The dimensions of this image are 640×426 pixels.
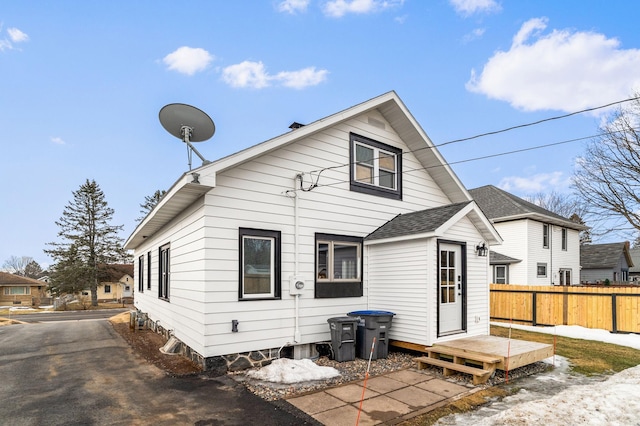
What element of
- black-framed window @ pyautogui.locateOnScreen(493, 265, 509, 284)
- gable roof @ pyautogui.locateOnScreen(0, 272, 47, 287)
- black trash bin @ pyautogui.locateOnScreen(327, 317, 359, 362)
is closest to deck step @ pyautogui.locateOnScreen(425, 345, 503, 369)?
black trash bin @ pyautogui.locateOnScreen(327, 317, 359, 362)

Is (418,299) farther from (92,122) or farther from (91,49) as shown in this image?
(92,122)

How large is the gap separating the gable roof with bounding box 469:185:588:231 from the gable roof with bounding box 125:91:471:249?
11545 millimetres

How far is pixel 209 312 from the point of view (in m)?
6.23

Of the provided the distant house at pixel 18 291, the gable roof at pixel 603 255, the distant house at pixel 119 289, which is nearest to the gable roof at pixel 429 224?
the gable roof at pixel 603 255

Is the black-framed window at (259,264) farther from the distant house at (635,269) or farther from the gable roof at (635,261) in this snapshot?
the gable roof at (635,261)

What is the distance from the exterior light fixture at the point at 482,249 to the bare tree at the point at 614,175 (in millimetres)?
14955

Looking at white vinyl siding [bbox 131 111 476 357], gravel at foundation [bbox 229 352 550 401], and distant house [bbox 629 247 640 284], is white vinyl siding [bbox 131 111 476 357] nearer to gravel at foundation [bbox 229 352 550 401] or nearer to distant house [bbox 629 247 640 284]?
gravel at foundation [bbox 229 352 550 401]

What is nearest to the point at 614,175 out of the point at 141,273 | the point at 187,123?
the point at 187,123

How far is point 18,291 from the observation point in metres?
44.3

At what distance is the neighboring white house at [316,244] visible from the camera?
6.50m

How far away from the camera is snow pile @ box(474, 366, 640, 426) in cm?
423

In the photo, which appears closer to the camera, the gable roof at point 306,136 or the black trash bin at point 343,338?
the gable roof at point 306,136

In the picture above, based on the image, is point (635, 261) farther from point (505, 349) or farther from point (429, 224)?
point (429, 224)

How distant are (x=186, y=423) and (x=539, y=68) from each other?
39.9ft
